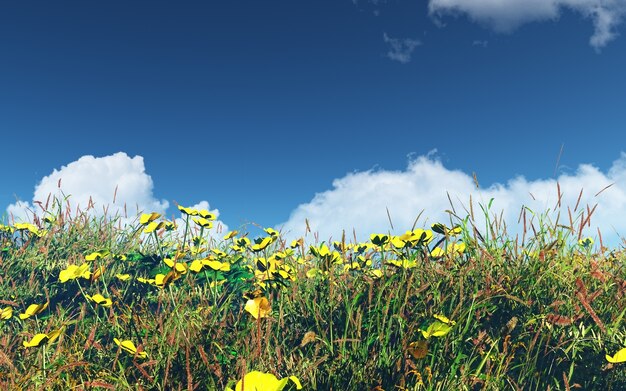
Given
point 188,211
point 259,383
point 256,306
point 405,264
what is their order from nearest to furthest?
point 259,383, point 256,306, point 405,264, point 188,211

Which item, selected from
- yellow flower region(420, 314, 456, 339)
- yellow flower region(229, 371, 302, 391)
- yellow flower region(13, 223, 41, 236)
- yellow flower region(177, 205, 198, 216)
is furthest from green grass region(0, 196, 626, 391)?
yellow flower region(13, 223, 41, 236)

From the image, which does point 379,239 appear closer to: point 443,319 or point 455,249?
point 455,249

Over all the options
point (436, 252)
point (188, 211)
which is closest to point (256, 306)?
point (436, 252)

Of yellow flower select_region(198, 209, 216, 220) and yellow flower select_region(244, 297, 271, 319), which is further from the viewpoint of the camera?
yellow flower select_region(198, 209, 216, 220)

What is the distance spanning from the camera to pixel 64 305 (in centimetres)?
414

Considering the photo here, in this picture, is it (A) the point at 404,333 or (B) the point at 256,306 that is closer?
(B) the point at 256,306

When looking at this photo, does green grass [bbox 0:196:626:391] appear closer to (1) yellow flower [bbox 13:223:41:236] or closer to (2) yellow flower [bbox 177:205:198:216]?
(2) yellow flower [bbox 177:205:198:216]

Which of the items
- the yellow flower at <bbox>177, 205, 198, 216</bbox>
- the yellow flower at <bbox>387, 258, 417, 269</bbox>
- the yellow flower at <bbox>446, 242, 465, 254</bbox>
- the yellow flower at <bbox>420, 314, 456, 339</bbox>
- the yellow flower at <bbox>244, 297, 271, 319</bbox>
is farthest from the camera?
the yellow flower at <bbox>177, 205, 198, 216</bbox>

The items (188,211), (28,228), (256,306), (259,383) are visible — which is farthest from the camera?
(28,228)

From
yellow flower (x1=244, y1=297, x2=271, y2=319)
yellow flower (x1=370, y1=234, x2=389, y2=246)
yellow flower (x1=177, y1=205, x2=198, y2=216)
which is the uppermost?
yellow flower (x1=177, y1=205, x2=198, y2=216)

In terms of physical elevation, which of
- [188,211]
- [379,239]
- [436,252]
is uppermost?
[188,211]

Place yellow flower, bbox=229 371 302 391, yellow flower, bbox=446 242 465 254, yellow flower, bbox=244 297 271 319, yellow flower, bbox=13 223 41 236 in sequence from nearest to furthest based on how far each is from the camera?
1. yellow flower, bbox=229 371 302 391
2. yellow flower, bbox=244 297 271 319
3. yellow flower, bbox=446 242 465 254
4. yellow flower, bbox=13 223 41 236

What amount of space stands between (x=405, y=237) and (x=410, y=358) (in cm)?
74

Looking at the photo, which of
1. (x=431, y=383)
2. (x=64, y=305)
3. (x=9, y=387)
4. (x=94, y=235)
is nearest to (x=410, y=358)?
(x=431, y=383)
